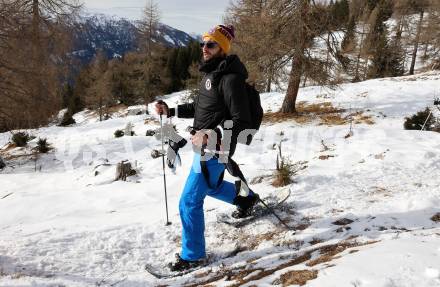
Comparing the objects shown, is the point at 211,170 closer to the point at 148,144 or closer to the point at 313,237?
the point at 313,237

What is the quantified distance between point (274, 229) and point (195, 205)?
3.84ft

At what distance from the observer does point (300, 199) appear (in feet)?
17.2

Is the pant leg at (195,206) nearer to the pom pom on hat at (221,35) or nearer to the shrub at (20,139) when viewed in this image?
the pom pom on hat at (221,35)

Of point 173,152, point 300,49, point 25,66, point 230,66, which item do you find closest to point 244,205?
point 173,152

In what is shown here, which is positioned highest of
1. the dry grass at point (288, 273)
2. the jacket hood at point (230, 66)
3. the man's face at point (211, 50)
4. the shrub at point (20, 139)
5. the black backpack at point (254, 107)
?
the man's face at point (211, 50)

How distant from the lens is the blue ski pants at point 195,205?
396 centimetres

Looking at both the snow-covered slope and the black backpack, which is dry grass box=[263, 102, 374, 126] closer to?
the snow-covered slope

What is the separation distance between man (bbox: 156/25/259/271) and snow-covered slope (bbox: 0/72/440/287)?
14.4 inches

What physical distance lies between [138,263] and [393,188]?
3671mm

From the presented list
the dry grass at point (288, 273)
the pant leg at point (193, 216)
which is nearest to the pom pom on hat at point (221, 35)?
the pant leg at point (193, 216)

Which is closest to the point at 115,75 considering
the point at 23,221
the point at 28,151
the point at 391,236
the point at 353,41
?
the point at 28,151

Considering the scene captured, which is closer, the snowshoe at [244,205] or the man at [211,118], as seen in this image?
the man at [211,118]

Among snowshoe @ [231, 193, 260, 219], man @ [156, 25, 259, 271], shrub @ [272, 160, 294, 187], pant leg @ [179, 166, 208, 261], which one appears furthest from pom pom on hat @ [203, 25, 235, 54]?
shrub @ [272, 160, 294, 187]

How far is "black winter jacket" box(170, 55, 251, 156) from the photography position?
3596mm
